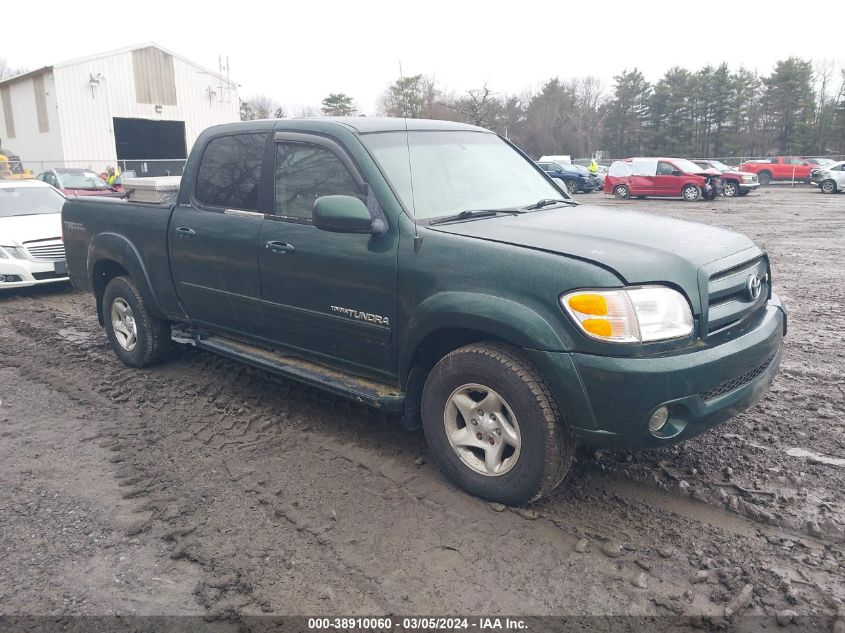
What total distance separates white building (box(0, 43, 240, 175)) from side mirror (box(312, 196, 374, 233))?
30.3m

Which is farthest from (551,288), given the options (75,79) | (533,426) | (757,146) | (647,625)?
(757,146)

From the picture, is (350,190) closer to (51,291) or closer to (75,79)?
(51,291)

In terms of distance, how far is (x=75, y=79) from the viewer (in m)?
31.3

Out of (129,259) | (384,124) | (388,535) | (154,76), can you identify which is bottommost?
(388,535)

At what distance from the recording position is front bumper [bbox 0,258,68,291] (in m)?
9.33

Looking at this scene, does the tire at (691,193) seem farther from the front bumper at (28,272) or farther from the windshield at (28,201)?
the front bumper at (28,272)

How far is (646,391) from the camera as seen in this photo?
309cm

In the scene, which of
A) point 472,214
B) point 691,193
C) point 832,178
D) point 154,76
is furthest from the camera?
point 154,76

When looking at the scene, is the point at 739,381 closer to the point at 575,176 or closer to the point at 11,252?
the point at 11,252

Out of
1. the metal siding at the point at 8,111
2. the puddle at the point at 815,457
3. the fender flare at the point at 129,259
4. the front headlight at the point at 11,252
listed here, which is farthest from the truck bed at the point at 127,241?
the metal siding at the point at 8,111

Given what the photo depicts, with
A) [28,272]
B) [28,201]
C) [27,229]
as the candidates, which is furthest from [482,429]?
[28,201]

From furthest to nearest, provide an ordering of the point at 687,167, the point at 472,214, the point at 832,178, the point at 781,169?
1. the point at 781,169
2. the point at 832,178
3. the point at 687,167
4. the point at 472,214

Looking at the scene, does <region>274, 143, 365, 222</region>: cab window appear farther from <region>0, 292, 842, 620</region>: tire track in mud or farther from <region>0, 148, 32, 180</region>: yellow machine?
<region>0, 148, 32, 180</region>: yellow machine

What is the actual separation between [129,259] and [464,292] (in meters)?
3.46
